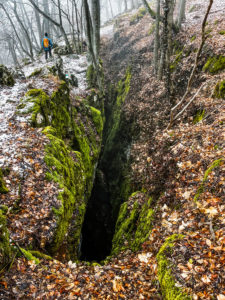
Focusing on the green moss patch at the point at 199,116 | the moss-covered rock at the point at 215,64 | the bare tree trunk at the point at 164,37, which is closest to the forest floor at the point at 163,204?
the green moss patch at the point at 199,116

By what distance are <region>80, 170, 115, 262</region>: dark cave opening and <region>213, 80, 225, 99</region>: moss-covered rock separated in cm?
790

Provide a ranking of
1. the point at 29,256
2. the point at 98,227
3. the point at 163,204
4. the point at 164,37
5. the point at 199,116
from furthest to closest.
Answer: the point at 98,227 < the point at 164,37 < the point at 199,116 < the point at 163,204 < the point at 29,256

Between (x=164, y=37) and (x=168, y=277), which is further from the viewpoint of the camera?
(x=164, y=37)

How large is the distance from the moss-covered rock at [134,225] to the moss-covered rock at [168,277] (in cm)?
132

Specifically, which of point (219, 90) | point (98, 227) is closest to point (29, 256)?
point (98, 227)

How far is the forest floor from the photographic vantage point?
10.1 ft

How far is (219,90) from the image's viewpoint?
6879 mm

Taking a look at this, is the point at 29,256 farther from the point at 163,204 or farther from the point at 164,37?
the point at 164,37

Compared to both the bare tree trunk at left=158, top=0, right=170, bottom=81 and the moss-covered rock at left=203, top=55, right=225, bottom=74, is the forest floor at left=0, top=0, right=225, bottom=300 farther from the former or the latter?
the bare tree trunk at left=158, top=0, right=170, bottom=81

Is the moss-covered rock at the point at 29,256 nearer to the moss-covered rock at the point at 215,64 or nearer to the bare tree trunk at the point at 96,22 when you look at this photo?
the moss-covered rock at the point at 215,64

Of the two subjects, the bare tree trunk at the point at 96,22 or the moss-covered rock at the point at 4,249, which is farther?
the bare tree trunk at the point at 96,22

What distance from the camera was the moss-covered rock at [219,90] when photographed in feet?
22.0

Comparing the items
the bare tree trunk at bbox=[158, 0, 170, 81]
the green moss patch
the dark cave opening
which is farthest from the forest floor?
the dark cave opening

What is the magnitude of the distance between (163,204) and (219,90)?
5.00m
